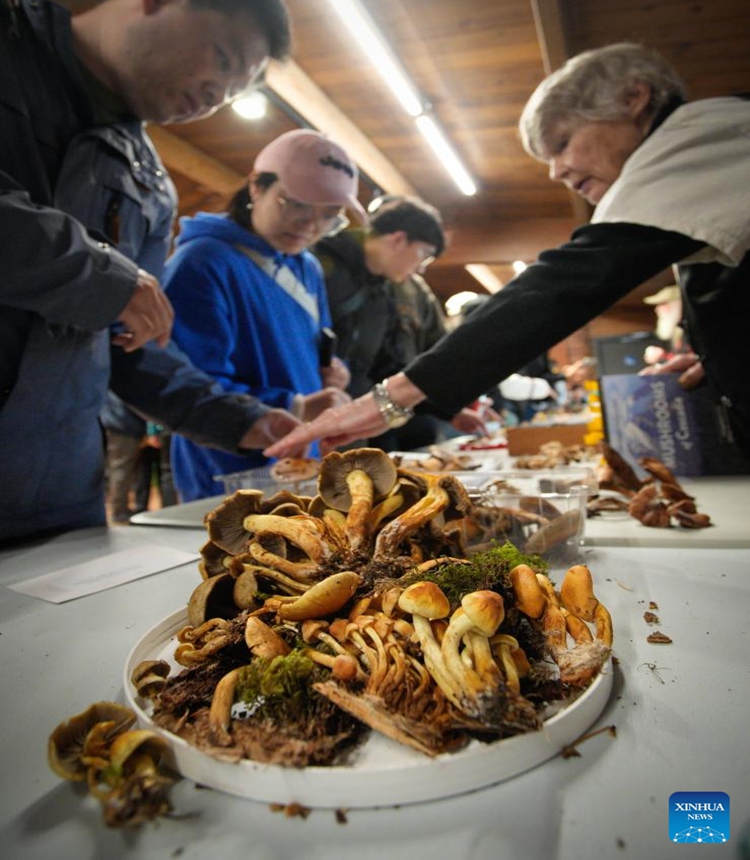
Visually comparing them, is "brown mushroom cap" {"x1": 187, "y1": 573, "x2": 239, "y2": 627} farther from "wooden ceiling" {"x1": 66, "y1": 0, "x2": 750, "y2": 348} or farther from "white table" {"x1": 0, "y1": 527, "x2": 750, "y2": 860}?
"wooden ceiling" {"x1": 66, "y1": 0, "x2": 750, "y2": 348}

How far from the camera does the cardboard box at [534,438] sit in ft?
8.99

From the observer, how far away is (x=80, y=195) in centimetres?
149

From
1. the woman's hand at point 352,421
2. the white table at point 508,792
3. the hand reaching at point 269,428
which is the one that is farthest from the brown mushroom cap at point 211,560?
the hand reaching at point 269,428

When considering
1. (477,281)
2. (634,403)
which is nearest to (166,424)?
(634,403)

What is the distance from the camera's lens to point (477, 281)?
1165 centimetres

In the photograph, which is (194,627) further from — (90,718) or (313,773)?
(313,773)

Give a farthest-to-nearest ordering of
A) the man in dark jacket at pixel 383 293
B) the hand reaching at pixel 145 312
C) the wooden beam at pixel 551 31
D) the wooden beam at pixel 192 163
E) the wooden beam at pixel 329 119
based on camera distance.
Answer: the wooden beam at pixel 192 163 < the wooden beam at pixel 329 119 < the man in dark jacket at pixel 383 293 < the wooden beam at pixel 551 31 < the hand reaching at pixel 145 312

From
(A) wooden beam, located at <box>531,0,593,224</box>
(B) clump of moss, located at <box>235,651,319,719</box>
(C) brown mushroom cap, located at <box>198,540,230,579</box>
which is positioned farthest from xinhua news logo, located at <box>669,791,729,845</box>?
(A) wooden beam, located at <box>531,0,593,224</box>

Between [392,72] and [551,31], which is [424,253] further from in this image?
[551,31]

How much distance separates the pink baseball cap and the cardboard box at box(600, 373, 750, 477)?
142 cm

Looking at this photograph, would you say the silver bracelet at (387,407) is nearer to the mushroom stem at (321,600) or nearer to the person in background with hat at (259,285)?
the person in background with hat at (259,285)

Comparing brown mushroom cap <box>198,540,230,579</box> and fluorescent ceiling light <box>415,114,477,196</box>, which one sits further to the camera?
fluorescent ceiling light <box>415,114,477,196</box>

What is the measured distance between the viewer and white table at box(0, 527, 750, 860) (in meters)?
0.44

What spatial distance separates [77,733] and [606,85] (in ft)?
6.73
